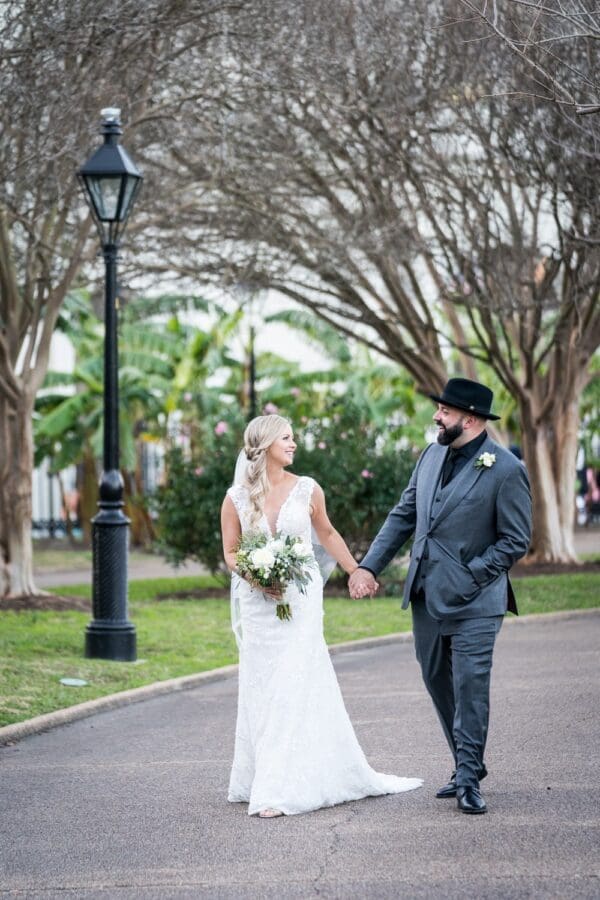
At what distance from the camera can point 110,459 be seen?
13.6m

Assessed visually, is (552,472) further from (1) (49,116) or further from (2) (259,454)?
(2) (259,454)

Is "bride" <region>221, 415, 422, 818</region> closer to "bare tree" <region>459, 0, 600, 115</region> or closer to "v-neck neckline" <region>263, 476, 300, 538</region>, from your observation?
"v-neck neckline" <region>263, 476, 300, 538</region>

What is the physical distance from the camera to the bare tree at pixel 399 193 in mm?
17266

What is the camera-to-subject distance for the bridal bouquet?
747 cm

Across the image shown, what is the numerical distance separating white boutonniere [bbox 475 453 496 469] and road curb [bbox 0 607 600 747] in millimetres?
4208

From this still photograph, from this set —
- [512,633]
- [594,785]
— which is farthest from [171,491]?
[594,785]

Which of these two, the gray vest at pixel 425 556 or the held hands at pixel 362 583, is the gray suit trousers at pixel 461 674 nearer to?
the gray vest at pixel 425 556

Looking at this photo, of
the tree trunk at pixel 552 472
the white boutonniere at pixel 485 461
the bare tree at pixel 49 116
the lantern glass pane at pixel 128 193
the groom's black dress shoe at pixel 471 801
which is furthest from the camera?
the tree trunk at pixel 552 472

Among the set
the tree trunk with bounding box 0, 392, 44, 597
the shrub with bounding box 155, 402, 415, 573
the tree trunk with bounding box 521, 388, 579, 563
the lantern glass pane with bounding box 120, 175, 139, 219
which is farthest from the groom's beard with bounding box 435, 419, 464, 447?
the tree trunk with bounding box 521, 388, 579, 563

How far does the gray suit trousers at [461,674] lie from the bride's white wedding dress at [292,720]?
1.78ft

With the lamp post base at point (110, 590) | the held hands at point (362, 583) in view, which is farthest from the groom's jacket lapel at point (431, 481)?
the lamp post base at point (110, 590)

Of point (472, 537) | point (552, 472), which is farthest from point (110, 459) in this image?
point (552, 472)

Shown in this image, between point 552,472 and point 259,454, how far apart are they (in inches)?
694

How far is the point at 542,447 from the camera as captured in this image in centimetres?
2430
